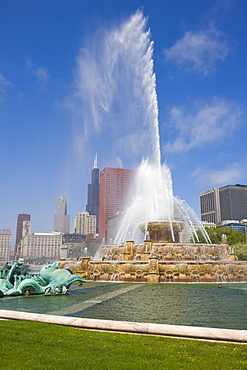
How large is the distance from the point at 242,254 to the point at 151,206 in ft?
66.1

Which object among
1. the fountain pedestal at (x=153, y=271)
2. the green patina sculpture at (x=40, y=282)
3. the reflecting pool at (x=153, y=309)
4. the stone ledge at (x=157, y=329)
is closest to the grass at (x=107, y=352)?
the stone ledge at (x=157, y=329)

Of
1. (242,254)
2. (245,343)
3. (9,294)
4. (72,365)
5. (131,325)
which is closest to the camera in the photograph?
(72,365)

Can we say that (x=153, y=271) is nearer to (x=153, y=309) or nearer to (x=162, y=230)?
(x=153, y=309)

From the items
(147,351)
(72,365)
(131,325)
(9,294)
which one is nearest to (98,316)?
(131,325)

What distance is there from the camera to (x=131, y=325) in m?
8.32

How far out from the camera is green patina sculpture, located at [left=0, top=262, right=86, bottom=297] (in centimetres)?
1742

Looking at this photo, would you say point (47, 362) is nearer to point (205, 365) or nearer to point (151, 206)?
point (205, 365)

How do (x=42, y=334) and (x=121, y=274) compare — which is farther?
(x=121, y=274)

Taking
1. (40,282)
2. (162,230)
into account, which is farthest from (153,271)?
(162,230)

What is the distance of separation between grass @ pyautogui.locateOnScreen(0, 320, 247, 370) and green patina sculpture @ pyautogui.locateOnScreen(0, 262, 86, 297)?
9.91 meters

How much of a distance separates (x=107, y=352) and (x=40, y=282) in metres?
13.4

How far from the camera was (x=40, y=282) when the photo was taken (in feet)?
60.5

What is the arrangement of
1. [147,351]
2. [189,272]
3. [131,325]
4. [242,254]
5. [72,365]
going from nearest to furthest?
[72,365], [147,351], [131,325], [189,272], [242,254]

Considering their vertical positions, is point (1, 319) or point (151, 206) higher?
point (151, 206)
